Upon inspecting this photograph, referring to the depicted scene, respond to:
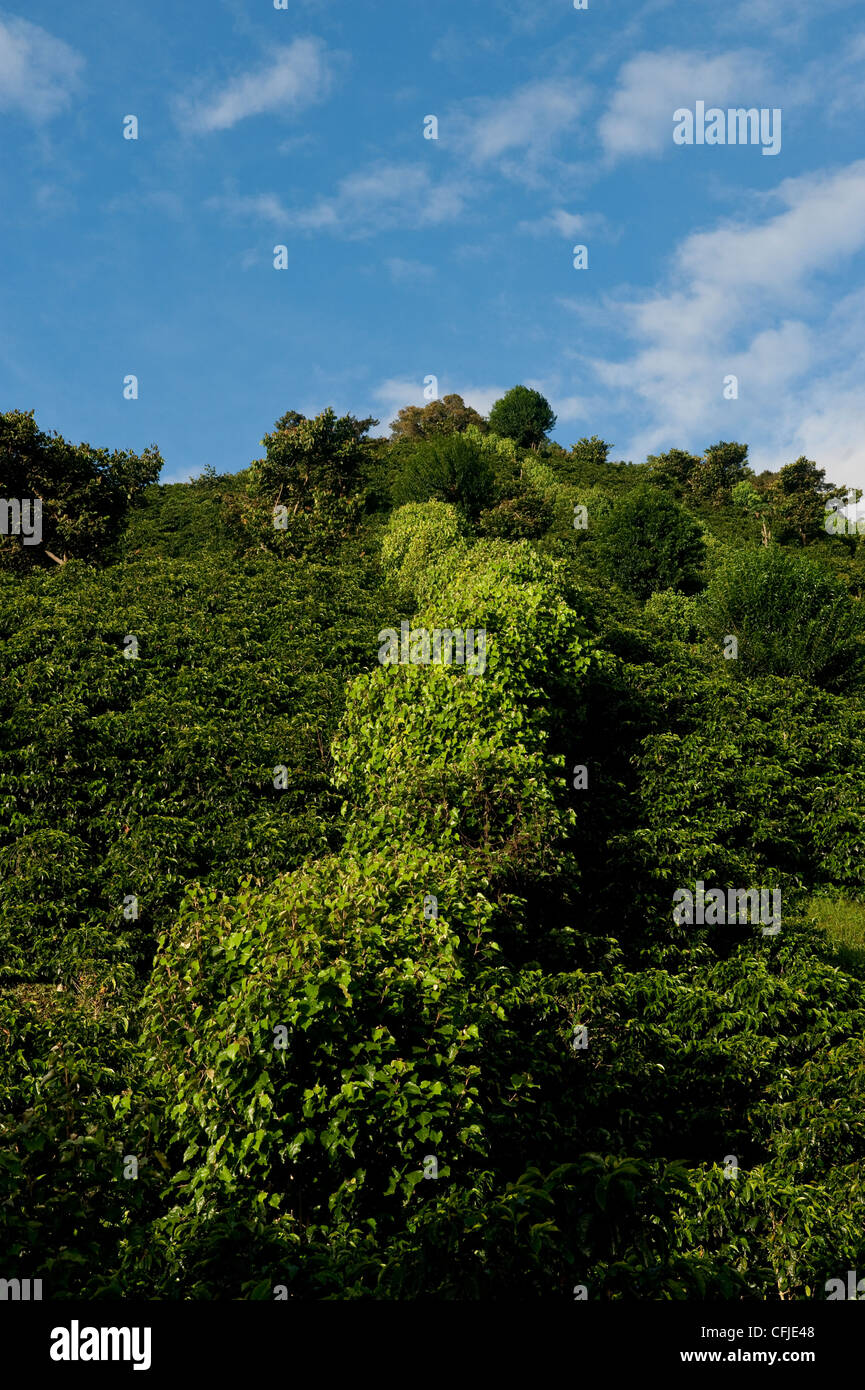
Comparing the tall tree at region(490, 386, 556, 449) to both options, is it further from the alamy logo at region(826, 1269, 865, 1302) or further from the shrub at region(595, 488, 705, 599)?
the alamy logo at region(826, 1269, 865, 1302)

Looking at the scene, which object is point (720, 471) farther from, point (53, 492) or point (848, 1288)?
point (848, 1288)

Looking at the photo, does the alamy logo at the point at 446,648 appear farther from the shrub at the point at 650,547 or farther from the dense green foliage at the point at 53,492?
the shrub at the point at 650,547

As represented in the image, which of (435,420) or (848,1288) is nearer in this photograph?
(848,1288)

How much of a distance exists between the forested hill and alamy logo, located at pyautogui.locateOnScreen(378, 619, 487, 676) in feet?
0.39

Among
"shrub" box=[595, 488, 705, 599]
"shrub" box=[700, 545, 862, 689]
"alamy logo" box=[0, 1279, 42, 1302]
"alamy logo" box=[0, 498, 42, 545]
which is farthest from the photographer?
"shrub" box=[595, 488, 705, 599]

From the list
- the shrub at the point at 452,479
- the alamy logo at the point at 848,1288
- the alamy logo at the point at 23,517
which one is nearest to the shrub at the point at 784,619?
the shrub at the point at 452,479

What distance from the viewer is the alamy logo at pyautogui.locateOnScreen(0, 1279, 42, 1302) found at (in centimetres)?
566

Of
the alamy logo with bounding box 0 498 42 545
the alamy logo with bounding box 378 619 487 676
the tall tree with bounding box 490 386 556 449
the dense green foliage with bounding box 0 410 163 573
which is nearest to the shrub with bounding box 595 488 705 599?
the dense green foliage with bounding box 0 410 163 573
